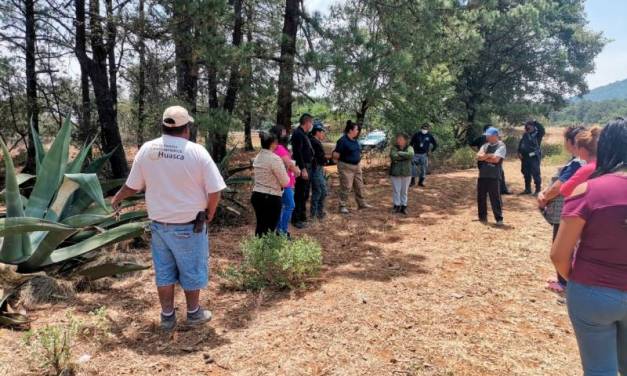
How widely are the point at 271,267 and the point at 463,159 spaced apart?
39.1ft

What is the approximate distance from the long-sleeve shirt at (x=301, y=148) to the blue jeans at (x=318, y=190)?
1.83 ft

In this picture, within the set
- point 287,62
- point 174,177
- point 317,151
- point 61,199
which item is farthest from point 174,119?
point 287,62

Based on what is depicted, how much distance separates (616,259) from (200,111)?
6.01 m

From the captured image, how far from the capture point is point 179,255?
3.23 metres

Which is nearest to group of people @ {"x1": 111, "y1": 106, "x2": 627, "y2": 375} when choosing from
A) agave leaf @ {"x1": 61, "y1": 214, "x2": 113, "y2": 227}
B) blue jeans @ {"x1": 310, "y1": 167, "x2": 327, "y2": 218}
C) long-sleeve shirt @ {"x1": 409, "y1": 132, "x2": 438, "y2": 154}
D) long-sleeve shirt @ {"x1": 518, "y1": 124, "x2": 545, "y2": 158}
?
blue jeans @ {"x1": 310, "y1": 167, "x2": 327, "y2": 218}

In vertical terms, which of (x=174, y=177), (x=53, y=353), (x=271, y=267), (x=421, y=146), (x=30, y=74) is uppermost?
(x=30, y=74)

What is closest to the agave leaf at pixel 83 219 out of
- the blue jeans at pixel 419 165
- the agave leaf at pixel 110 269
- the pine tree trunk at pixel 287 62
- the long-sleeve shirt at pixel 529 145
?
the agave leaf at pixel 110 269

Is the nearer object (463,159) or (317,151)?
(317,151)

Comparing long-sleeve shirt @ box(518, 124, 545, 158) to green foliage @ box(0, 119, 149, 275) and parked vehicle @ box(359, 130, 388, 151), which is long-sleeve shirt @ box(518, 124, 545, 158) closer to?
parked vehicle @ box(359, 130, 388, 151)

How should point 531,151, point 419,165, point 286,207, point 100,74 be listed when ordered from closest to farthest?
point 286,207 → point 100,74 → point 531,151 → point 419,165

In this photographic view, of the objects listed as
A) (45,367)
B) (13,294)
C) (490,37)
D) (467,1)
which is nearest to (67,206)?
(13,294)

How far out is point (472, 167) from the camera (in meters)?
14.6

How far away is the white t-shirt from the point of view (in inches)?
121

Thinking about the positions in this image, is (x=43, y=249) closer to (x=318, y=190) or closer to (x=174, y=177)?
(x=174, y=177)
